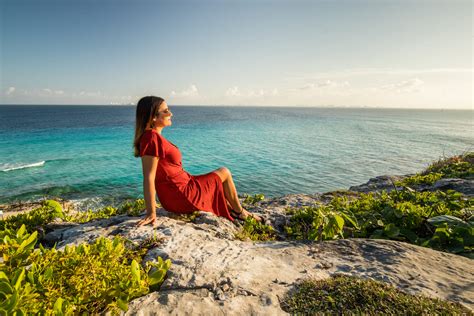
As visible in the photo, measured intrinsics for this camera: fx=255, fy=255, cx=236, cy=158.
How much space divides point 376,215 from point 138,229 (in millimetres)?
4714

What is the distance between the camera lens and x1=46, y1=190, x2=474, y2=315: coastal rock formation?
2.65m

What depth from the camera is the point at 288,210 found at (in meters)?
6.41

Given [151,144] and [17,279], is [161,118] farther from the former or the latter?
[17,279]

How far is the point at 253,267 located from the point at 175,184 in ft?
7.44

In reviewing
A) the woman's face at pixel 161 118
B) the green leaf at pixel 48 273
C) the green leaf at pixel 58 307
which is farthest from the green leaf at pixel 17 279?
the woman's face at pixel 161 118

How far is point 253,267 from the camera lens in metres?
3.32

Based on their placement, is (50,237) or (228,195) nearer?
(50,237)

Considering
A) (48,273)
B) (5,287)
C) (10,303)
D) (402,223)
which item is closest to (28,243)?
(48,273)

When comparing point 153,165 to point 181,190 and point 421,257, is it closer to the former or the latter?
point 181,190

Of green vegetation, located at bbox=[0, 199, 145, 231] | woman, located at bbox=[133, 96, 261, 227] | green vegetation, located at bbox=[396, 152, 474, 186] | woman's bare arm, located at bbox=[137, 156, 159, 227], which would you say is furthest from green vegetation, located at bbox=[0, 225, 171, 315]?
green vegetation, located at bbox=[396, 152, 474, 186]

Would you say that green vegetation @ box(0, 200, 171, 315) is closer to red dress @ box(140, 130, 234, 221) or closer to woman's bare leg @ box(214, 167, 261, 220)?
red dress @ box(140, 130, 234, 221)

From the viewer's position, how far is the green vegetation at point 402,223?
4.24 m

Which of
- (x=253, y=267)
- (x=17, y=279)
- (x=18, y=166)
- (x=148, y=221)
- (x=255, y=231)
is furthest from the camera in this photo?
(x=18, y=166)

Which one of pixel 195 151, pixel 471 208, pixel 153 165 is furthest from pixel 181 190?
pixel 195 151
